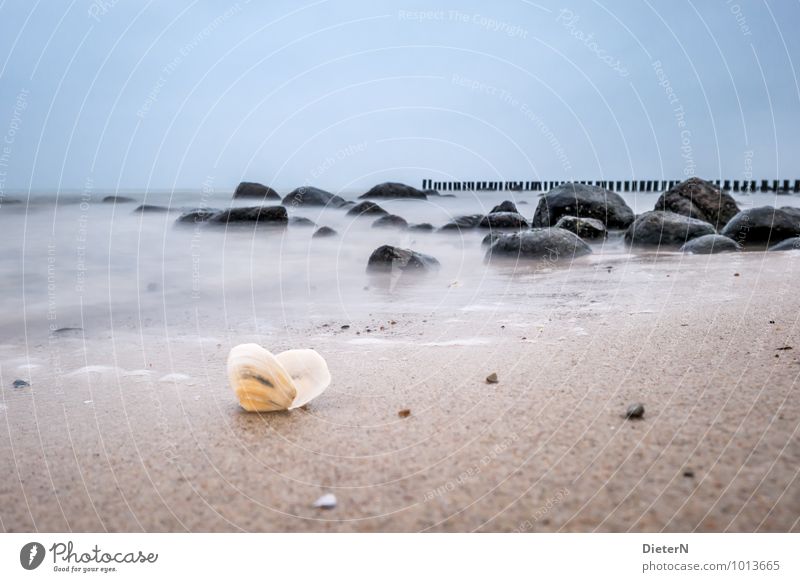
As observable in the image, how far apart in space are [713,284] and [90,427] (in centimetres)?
436

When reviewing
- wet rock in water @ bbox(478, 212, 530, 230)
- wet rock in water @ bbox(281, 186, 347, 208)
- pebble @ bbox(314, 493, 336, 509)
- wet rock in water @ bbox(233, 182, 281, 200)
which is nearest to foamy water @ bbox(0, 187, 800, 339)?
wet rock in water @ bbox(478, 212, 530, 230)

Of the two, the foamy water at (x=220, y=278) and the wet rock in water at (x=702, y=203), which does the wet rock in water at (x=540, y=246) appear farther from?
the wet rock in water at (x=702, y=203)

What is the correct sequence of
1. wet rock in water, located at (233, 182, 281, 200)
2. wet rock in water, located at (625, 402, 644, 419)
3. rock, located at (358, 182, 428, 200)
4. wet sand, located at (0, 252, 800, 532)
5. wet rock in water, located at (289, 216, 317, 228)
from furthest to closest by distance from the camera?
1. rock, located at (358, 182, 428, 200)
2. wet rock in water, located at (233, 182, 281, 200)
3. wet rock in water, located at (289, 216, 317, 228)
4. wet rock in water, located at (625, 402, 644, 419)
5. wet sand, located at (0, 252, 800, 532)

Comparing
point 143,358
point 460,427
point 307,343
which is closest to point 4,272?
point 143,358

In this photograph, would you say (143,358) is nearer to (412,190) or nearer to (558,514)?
(558,514)

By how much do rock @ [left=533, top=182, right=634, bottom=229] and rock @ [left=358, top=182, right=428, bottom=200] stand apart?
8.78m

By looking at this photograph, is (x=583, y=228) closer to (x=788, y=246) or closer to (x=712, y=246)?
(x=712, y=246)

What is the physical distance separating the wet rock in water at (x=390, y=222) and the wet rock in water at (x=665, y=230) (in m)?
→ 4.47

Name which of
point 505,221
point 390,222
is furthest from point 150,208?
point 505,221

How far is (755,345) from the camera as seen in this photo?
8.87 feet

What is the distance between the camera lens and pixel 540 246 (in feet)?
23.6

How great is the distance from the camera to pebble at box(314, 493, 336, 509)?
62.5 inches

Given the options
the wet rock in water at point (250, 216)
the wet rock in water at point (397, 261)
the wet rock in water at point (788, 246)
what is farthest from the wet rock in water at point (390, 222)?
the wet rock in water at point (788, 246)

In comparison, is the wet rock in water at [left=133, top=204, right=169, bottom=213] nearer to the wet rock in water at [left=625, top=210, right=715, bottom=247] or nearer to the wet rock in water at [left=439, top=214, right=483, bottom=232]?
the wet rock in water at [left=439, top=214, right=483, bottom=232]
